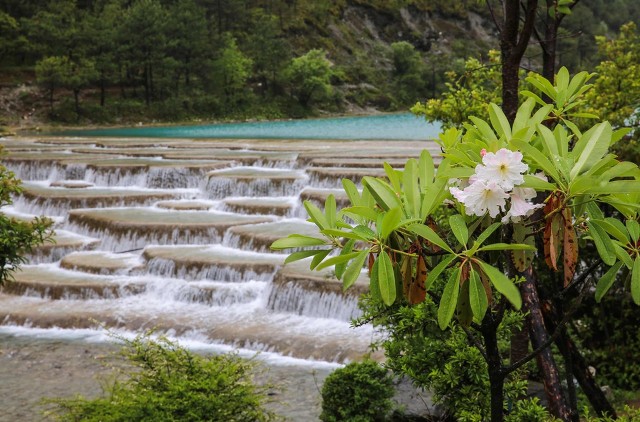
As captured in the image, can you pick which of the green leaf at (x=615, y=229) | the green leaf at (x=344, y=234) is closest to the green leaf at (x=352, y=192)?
the green leaf at (x=344, y=234)

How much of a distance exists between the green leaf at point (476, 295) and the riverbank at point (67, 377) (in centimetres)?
442

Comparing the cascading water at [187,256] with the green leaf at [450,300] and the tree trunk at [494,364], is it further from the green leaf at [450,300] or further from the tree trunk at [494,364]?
the green leaf at [450,300]

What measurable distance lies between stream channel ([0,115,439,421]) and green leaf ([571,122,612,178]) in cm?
435

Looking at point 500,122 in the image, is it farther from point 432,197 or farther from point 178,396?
point 178,396

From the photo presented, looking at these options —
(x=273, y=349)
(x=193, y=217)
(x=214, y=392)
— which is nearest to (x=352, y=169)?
(x=193, y=217)

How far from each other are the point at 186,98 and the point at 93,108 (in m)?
6.48

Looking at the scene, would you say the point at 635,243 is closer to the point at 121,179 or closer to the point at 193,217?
the point at 193,217

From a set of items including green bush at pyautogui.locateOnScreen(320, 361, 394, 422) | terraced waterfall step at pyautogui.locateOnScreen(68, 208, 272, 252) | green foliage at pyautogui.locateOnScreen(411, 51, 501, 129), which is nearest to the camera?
green bush at pyautogui.locateOnScreen(320, 361, 394, 422)

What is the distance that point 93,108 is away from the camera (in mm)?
47312

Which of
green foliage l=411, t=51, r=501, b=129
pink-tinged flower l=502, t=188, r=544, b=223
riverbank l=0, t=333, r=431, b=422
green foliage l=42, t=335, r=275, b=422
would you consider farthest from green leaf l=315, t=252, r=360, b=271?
green foliage l=411, t=51, r=501, b=129

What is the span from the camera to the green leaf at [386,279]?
205 cm

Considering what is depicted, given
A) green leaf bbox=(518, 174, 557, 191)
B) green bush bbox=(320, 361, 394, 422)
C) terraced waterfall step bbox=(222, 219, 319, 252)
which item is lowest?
terraced waterfall step bbox=(222, 219, 319, 252)

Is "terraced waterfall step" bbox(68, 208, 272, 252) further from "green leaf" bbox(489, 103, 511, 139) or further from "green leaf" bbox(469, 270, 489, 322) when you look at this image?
"green leaf" bbox(469, 270, 489, 322)

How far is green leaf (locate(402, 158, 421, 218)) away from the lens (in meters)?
2.18
